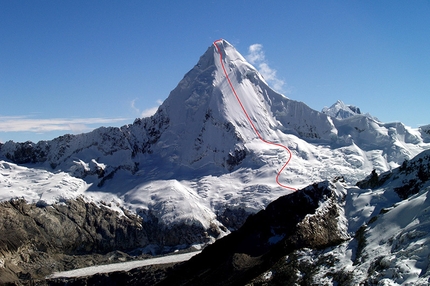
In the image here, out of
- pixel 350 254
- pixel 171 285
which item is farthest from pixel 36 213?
pixel 350 254

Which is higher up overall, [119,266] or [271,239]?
[271,239]

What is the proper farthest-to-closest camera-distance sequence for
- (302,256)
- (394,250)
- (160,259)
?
(160,259), (302,256), (394,250)

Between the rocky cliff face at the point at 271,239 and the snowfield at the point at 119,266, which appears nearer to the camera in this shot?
the rocky cliff face at the point at 271,239

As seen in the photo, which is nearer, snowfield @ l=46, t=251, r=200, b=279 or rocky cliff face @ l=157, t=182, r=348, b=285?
rocky cliff face @ l=157, t=182, r=348, b=285

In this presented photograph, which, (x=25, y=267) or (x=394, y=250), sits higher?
(x=394, y=250)

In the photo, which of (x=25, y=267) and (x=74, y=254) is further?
(x=74, y=254)

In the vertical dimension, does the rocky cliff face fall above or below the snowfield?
above

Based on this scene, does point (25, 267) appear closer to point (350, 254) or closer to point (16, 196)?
point (16, 196)

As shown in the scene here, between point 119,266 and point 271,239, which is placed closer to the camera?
point 271,239

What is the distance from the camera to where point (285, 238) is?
3541 inches

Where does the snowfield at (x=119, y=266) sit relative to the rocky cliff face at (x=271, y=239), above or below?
below

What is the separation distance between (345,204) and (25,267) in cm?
12325

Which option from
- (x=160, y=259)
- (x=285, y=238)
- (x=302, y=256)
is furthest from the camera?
(x=160, y=259)

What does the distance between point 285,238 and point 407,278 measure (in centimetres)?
3513
